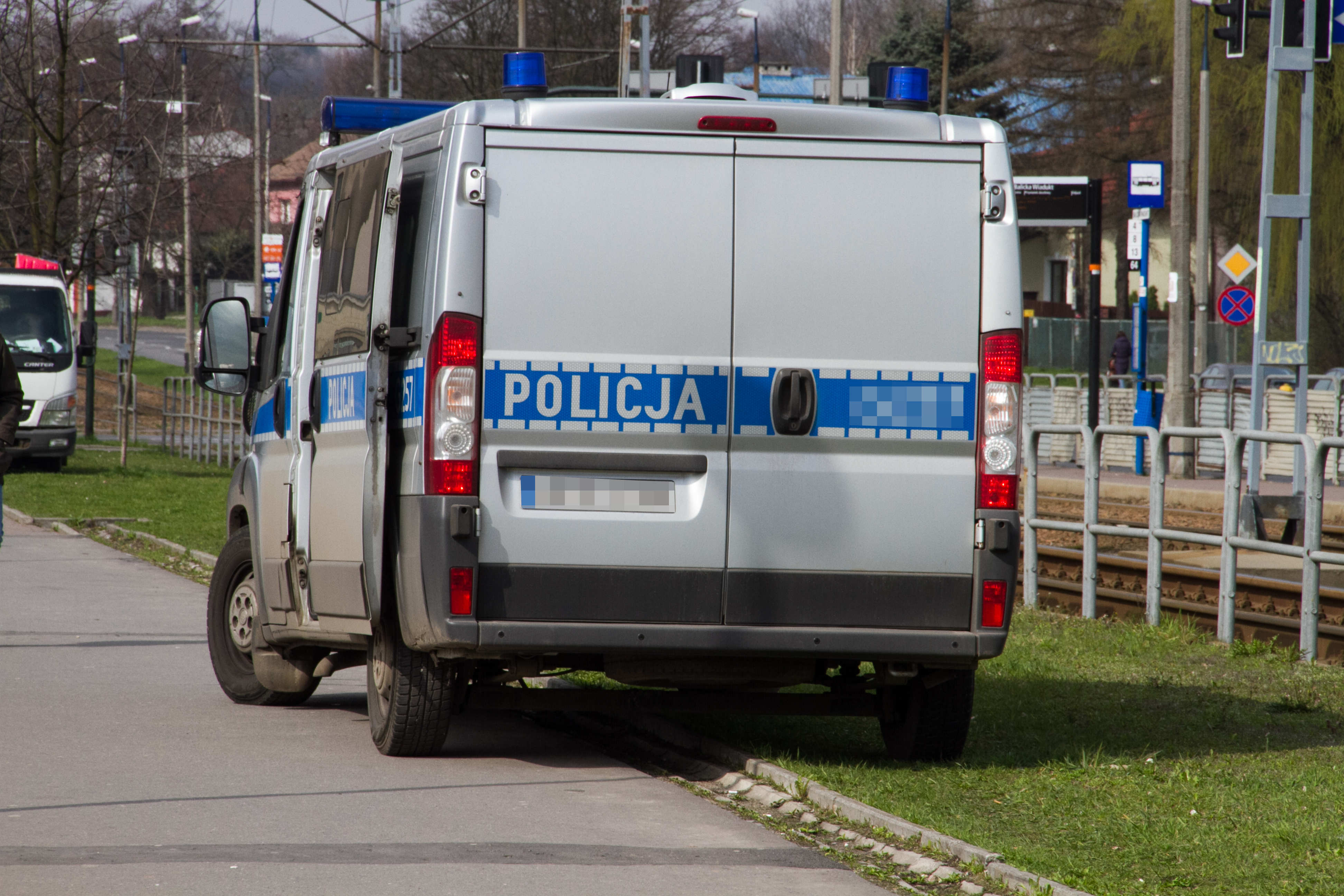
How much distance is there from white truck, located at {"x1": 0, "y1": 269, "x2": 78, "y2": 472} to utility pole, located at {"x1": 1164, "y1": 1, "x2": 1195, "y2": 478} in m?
15.3

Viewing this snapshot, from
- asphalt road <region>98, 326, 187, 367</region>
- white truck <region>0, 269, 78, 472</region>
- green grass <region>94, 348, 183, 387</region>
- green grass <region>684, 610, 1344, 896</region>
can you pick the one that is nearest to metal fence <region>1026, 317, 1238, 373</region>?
green grass <region>94, 348, 183, 387</region>

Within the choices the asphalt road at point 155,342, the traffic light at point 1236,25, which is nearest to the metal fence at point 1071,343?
the asphalt road at point 155,342

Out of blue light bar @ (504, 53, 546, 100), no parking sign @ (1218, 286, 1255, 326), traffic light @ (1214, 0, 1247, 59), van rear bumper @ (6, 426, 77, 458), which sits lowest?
van rear bumper @ (6, 426, 77, 458)

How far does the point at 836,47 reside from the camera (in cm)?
2609

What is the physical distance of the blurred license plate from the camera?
Result: 6285 millimetres

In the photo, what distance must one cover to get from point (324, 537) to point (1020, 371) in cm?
274

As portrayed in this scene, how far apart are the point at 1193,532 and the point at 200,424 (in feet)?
73.2

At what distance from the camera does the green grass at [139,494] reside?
18.5 metres

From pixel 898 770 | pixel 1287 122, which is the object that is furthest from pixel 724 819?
pixel 1287 122

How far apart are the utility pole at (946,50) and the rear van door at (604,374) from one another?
45117 mm

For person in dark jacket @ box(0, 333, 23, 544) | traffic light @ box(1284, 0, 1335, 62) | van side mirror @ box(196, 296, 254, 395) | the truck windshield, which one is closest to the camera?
van side mirror @ box(196, 296, 254, 395)

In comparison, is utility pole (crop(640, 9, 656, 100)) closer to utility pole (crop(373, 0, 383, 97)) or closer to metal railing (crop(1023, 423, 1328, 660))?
utility pole (crop(373, 0, 383, 97))

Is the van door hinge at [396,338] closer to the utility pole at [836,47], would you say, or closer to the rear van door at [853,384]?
the rear van door at [853,384]

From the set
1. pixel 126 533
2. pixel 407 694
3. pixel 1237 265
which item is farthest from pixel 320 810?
pixel 1237 265
